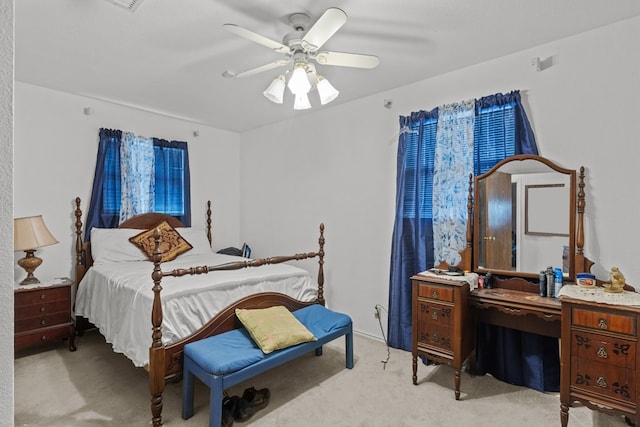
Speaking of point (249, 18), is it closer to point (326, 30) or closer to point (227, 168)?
point (326, 30)

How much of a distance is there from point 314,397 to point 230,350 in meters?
0.72

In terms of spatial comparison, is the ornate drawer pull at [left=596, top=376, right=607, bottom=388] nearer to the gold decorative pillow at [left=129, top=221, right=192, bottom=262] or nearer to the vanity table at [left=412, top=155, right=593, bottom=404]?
the vanity table at [left=412, top=155, right=593, bottom=404]

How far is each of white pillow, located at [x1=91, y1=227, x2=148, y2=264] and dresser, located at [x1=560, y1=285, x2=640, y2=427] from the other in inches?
151

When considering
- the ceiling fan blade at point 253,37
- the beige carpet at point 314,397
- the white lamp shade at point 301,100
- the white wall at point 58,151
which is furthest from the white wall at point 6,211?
the white wall at point 58,151

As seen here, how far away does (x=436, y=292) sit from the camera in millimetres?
2525

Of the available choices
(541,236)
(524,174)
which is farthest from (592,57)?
→ (541,236)

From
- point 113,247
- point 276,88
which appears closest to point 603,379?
point 276,88

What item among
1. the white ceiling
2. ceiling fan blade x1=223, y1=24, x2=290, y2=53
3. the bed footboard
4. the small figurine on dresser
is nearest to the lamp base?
the white ceiling

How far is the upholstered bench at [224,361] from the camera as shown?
6.51 feet

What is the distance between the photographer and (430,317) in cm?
257

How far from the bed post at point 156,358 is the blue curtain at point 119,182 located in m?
2.14

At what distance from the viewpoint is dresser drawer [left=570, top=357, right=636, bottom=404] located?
1.85m

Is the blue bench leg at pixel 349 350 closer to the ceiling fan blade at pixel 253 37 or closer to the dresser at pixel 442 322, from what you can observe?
the dresser at pixel 442 322

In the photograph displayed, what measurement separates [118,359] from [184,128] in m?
2.86
